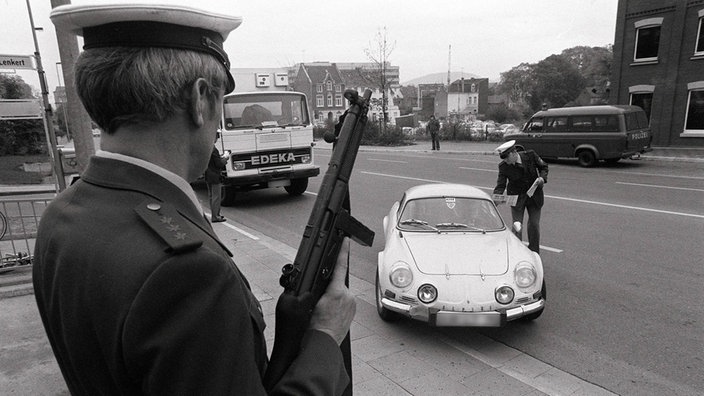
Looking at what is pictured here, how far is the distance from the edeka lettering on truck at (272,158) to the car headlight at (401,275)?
6.91m

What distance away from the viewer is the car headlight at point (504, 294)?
412cm

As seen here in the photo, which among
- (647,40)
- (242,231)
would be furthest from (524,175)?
(647,40)

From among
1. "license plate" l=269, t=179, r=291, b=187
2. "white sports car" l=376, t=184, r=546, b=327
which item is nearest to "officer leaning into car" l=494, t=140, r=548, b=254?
"white sports car" l=376, t=184, r=546, b=327

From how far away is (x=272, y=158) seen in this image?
10.8m

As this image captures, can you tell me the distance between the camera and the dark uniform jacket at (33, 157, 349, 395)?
0.83 meters

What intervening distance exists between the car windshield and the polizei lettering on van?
5824mm

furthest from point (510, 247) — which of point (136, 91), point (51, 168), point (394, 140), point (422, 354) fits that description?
point (394, 140)

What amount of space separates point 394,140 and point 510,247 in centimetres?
2738

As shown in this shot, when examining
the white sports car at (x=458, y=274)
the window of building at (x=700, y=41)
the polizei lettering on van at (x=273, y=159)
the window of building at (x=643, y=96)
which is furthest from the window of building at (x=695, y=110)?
the white sports car at (x=458, y=274)

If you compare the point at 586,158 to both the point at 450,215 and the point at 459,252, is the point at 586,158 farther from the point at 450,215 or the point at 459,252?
the point at 459,252

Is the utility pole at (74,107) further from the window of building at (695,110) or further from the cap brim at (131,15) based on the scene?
the window of building at (695,110)

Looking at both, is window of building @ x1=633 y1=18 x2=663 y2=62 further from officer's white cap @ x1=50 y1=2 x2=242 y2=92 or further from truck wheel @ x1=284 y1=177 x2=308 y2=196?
officer's white cap @ x1=50 y1=2 x2=242 y2=92

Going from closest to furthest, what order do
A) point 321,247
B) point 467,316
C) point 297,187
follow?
point 321,247, point 467,316, point 297,187

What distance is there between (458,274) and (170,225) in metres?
3.72
